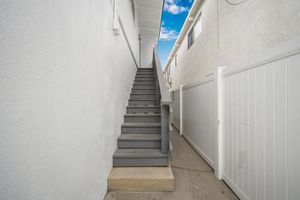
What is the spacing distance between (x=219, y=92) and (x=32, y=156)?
2157 millimetres

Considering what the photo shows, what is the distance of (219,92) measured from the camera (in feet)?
6.55

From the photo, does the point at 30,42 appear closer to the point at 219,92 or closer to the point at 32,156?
the point at 32,156

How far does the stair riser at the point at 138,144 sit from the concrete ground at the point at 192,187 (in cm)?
57

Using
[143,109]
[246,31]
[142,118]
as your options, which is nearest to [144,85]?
[143,109]

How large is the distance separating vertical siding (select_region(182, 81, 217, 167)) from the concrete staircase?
899 millimetres

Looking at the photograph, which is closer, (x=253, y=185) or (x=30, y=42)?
(x=30, y=42)

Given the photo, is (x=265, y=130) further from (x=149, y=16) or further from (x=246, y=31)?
(x=149, y=16)

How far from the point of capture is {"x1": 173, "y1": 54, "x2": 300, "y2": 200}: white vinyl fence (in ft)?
3.28

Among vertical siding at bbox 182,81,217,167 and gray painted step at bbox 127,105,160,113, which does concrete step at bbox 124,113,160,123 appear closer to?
gray painted step at bbox 127,105,160,113

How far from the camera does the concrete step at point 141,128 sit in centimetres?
238

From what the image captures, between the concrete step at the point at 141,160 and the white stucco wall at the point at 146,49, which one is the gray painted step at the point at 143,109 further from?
the white stucco wall at the point at 146,49

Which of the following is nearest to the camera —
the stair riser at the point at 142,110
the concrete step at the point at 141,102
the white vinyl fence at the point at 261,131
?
the white vinyl fence at the point at 261,131

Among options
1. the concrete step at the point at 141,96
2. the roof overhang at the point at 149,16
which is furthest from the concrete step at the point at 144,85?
the roof overhang at the point at 149,16

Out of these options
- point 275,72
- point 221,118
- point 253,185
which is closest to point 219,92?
point 221,118
